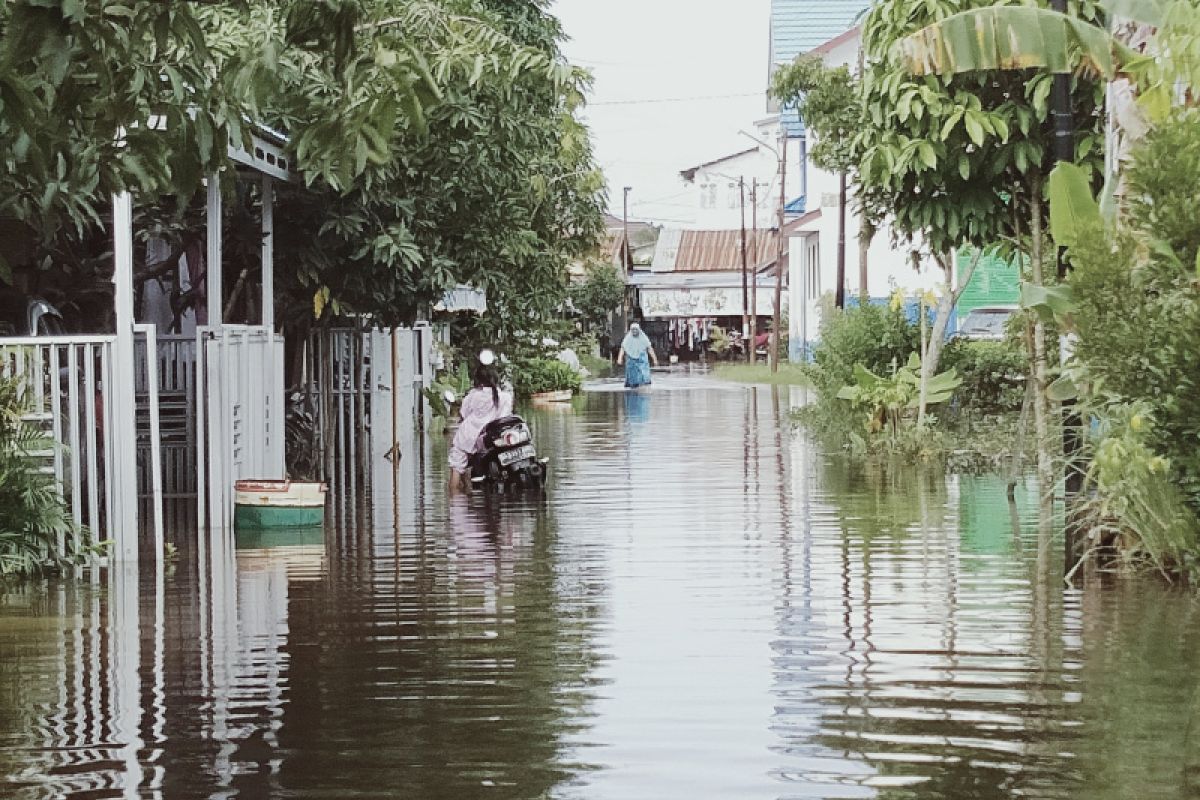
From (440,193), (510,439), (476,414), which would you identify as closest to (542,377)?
(440,193)

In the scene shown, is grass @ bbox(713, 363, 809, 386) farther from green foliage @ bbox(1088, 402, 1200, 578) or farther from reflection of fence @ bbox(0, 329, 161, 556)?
green foliage @ bbox(1088, 402, 1200, 578)

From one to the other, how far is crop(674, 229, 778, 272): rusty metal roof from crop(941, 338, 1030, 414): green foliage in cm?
5747

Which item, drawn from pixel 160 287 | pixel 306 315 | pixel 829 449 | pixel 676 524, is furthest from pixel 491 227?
pixel 676 524

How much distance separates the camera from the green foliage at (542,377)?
140 feet

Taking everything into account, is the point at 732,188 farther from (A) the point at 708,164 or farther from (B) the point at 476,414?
(B) the point at 476,414

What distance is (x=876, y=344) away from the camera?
1015 inches

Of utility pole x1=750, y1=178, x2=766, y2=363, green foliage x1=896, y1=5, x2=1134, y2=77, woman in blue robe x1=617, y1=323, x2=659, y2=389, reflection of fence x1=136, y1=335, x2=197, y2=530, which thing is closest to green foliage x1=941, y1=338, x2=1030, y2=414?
reflection of fence x1=136, y1=335, x2=197, y2=530

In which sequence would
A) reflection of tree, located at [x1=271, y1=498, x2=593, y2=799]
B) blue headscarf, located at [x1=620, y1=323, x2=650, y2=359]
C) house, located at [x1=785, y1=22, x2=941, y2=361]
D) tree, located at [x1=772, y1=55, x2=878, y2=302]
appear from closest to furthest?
reflection of tree, located at [x1=271, y1=498, x2=593, y2=799], tree, located at [x1=772, y1=55, x2=878, y2=302], house, located at [x1=785, y1=22, x2=941, y2=361], blue headscarf, located at [x1=620, y1=323, x2=650, y2=359]

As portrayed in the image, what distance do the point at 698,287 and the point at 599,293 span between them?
7.85 metres

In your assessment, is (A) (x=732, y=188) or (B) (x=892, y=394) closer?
(B) (x=892, y=394)

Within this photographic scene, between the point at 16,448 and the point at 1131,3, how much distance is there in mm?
7535

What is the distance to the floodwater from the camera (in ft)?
24.0

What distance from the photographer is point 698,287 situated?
268 feet

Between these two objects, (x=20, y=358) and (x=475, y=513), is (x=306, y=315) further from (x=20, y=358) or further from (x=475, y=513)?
(x=20, y=358)
